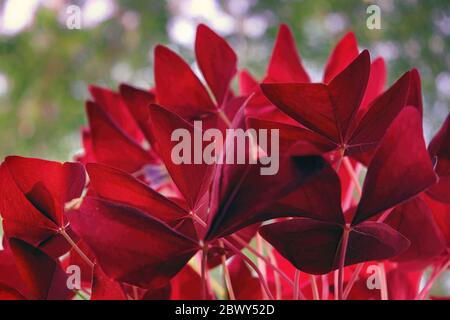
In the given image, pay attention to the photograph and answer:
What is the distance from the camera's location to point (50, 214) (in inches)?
7.5

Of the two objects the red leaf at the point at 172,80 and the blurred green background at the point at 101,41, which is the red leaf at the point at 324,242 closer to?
the red leaf at the point at 172,80

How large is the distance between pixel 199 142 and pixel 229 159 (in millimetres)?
32

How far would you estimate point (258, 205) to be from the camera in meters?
0.15

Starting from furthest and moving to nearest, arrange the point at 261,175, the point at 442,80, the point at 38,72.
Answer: the point at 38,72 → the point at 442,80 → the point at 261,175

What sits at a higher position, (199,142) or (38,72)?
(38,72)

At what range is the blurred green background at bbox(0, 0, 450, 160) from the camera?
1.34 metres

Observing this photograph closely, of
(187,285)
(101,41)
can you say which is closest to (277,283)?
(187,285)

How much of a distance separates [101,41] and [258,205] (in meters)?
1.36

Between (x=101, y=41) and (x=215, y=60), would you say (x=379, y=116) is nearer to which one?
(x=215, y=60)

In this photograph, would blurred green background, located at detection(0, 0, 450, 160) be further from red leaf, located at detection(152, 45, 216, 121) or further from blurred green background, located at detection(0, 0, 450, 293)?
red leaf, located at detection(152, 45, 216, 121)

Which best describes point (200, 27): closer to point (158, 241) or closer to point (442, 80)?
point (158, 241)

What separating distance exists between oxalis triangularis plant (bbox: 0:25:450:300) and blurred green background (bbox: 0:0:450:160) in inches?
43.2

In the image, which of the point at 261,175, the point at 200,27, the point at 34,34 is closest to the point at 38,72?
the point at 34,34
